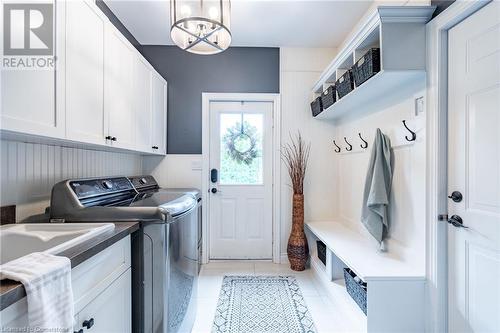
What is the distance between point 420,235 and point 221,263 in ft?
7.17

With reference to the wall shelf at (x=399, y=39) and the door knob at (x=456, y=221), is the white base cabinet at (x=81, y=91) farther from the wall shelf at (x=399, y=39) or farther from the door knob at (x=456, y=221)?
the door knob at (x=456, y=221)

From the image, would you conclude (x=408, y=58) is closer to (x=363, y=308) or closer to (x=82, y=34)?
(x=363, y=308)

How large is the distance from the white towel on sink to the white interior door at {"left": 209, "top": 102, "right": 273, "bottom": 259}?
2.32 meters

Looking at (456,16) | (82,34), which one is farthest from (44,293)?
(456,16)

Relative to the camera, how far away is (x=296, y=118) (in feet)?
10.0

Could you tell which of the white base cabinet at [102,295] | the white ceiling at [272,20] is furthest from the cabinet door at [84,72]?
the white ceiling at [272,20]

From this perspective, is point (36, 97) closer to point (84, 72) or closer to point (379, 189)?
point (84, 72)

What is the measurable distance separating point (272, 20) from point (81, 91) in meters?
1.93

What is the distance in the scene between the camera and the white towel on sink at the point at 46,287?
2.14 feet

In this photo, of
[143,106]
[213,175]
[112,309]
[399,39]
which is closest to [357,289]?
[112,309]

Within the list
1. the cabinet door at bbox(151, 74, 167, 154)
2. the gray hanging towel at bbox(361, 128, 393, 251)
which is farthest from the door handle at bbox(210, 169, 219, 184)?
the gray hanging towel at bbox(361, 128, 393, 251)

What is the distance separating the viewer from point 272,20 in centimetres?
247

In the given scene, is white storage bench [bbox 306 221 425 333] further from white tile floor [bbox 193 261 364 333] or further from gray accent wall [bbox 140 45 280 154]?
gray accent wall [bbox 140 45 280 154]

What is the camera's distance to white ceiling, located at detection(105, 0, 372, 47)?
2232 millimetres
